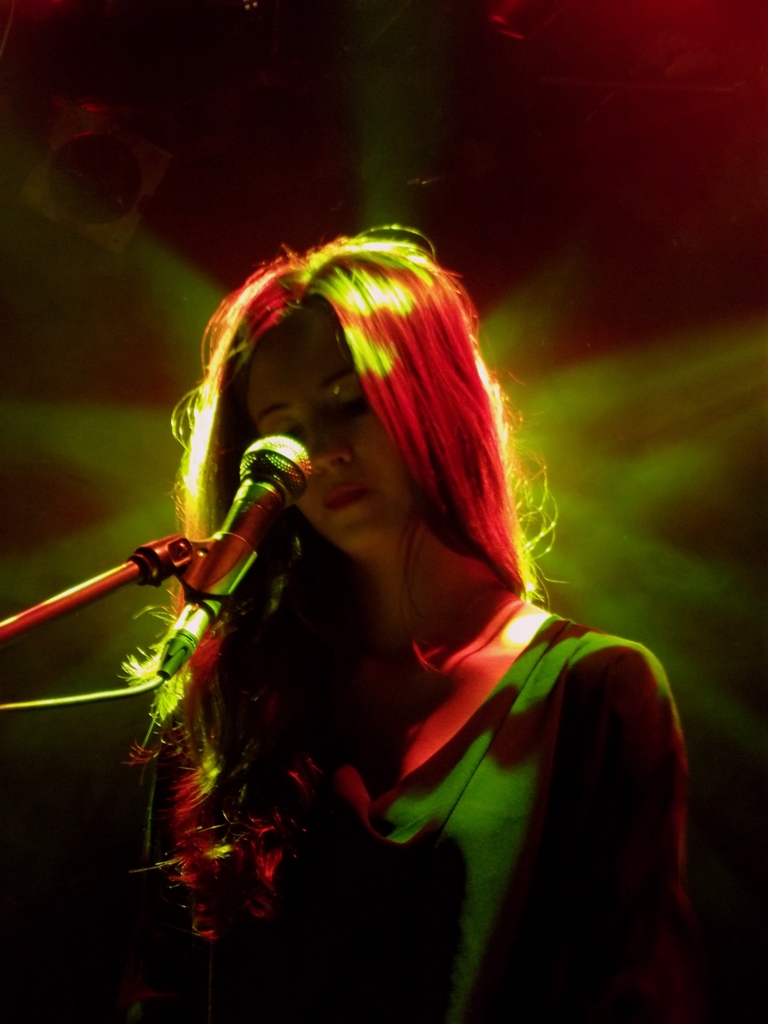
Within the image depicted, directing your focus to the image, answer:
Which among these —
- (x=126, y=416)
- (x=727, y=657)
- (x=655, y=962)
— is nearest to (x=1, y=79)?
(x=126, y=416)

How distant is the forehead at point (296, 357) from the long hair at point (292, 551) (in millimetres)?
31

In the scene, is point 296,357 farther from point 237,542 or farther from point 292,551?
point 237,542

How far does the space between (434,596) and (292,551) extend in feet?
1.33

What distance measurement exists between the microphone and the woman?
0.29 meters

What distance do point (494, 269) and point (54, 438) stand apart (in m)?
1.56

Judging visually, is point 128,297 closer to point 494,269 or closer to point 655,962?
point 494,269

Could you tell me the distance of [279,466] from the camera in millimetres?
1082

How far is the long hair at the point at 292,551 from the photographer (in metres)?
1.42

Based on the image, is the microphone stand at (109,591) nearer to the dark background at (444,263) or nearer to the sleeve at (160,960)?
the sleeve at (160,960)

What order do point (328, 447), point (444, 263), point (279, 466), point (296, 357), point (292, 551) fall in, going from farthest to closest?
point (444, 263) → point (292, 551) → point (296, 357) → point (328, 447) → point (279, 466)

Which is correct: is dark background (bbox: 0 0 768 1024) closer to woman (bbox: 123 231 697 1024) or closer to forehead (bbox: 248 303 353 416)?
woman (bbox: 123 231 697 1024)

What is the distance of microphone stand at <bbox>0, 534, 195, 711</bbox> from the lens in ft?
2.64

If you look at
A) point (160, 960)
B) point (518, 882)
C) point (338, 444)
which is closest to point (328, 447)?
point (338, 444)

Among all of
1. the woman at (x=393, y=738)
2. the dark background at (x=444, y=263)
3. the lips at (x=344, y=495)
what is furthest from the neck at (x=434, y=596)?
the dark background at (x=444, y=263)
